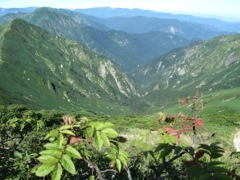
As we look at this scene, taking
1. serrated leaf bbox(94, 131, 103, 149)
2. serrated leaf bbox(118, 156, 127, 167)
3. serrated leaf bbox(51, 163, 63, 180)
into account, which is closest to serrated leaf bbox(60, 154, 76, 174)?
serrated leaf bbox(51, 163, 63, 180)

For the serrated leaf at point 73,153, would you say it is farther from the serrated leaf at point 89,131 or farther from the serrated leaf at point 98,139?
the serrated leaf at point 89,131

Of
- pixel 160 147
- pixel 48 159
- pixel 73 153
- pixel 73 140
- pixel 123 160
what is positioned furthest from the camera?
pixel 160 147

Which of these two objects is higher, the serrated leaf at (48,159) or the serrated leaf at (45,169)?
the serrated leaf at (48,159)

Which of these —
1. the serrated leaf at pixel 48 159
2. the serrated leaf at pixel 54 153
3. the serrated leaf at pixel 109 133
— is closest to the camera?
the serrated leaf at pixel 48 159

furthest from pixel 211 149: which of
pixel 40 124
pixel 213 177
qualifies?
pixel 40 124

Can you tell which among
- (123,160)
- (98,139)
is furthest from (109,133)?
(123,160)

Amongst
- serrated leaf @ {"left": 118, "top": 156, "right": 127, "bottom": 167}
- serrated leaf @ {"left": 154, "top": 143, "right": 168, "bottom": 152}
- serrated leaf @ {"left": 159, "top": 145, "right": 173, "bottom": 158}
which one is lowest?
serrated leaf @ {"left": 118, "top": 156, "right": 127, "bottom": 167}

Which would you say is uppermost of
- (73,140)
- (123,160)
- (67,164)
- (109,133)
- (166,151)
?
(109,133)

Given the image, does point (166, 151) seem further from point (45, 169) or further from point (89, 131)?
point (45, 169)

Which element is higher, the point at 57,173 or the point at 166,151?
the point at 57,173

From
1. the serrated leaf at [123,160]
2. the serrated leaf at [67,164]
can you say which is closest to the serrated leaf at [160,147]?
the serrated leaf at [123,160]

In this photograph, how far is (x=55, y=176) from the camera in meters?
3.04

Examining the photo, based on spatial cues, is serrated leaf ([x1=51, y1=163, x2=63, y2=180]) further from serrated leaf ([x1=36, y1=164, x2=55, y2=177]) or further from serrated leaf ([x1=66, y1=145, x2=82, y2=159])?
serrated leaf ([x1=66, y1=145, x2=82, y2=159])

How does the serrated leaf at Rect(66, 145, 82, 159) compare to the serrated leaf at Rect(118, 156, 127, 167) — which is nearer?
the serrated leaf at Rect(66, 145, 82, 159)
